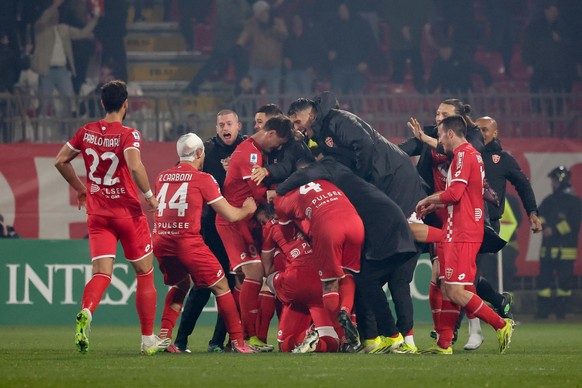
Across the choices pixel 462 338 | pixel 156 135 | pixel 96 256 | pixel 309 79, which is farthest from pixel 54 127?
pixel 96 256

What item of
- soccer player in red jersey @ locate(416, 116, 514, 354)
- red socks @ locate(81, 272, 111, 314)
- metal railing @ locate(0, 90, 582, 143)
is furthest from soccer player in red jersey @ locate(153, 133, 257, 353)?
metal railing @ locate(0, 90, 582, 143)

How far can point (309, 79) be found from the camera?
20656mm

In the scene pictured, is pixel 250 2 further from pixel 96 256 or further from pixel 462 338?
pixel 96 256

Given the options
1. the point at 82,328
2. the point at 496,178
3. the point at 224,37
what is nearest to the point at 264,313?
the point at 82,328

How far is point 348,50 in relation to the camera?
68.1 feet

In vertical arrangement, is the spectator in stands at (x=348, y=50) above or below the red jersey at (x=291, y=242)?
above

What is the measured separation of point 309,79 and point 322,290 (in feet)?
33.2

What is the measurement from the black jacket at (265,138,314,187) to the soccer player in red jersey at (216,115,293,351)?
11 cm

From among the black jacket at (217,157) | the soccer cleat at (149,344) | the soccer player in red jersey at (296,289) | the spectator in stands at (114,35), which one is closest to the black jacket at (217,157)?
the black jacket at (217,157)

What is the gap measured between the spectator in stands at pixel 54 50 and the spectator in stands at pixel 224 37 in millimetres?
2071

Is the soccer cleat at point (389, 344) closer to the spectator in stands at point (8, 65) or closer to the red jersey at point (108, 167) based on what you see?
the red jersey at point (108, 167)

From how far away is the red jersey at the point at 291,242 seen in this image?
1120 centimetres

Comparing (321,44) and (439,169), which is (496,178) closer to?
(439,169)

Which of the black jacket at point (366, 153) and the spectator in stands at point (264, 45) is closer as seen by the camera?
the black jacket at point (366, 153)
